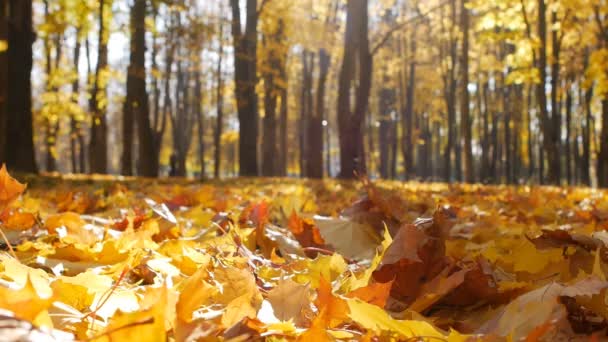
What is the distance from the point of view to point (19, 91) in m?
9.51

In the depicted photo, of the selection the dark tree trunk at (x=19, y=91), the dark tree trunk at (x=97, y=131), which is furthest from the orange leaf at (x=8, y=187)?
the dark tree trunk at (x=97, y=131)

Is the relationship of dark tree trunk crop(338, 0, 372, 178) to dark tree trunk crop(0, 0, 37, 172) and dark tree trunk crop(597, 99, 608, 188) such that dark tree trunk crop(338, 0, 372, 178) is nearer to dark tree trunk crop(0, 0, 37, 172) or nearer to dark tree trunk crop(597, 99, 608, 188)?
dark tree trunk crop(0, 0, 37, 172)

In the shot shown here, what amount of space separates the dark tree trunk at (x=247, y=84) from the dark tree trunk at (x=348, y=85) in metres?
3.05

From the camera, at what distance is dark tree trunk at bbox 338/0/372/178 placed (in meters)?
11.9

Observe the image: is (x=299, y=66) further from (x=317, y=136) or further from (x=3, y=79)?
(x=3, y=79)

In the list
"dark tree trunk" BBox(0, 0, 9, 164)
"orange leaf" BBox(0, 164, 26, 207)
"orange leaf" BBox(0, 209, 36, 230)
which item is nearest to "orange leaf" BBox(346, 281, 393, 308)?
"orange leaf" BBox(0, 164, 26, 207)

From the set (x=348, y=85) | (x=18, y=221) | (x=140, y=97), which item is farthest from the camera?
(x=140, y=97)

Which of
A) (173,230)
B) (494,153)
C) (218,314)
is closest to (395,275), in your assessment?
(218,314)

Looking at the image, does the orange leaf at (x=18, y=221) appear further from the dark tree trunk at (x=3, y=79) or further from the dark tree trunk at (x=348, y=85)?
the dark tree trunk at (x=348, y=85)

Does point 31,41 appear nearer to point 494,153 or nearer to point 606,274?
point 606,274

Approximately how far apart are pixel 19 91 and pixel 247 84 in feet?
20.8

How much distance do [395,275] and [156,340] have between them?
578 millimetres

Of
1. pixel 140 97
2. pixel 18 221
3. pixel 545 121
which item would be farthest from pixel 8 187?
pixel 545 121

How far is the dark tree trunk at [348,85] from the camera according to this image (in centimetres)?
1190
